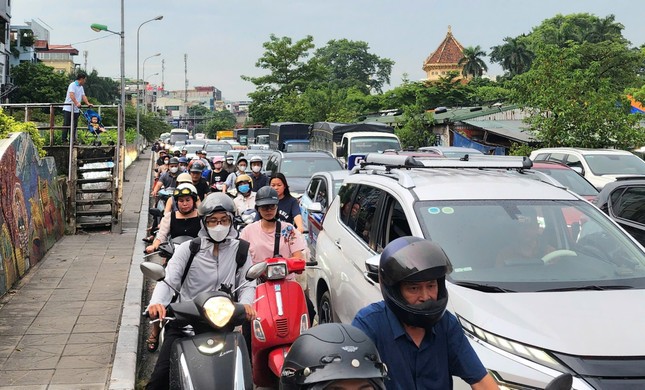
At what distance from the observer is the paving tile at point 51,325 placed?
721cm

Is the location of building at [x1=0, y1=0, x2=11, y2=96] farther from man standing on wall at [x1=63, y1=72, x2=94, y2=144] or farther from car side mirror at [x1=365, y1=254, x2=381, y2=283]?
car side mirror at [x1=365, y1=254, x2=381, y2=283]

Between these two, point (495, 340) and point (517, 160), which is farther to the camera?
point (517, 160)

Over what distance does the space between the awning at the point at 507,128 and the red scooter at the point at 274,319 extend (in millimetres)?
24593

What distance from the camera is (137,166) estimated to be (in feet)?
130

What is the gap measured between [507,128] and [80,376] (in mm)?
29376

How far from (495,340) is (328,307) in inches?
101

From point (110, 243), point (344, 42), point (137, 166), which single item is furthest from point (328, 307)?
point (344, 42)

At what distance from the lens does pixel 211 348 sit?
3646mm

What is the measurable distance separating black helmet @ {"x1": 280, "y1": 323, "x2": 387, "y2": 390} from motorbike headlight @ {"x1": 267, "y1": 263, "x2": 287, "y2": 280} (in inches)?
113

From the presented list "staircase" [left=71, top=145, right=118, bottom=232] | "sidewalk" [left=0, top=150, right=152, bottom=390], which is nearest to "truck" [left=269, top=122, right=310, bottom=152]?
"staircase" [left=71, top=145, right=118, bottom=232]

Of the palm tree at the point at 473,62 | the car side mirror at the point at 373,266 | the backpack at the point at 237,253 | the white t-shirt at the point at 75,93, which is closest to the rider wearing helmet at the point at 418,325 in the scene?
the car side mirror at the point at 373,266

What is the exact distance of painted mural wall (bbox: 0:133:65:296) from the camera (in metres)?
9.09

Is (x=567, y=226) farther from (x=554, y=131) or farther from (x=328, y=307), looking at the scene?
(x=554, y=131)

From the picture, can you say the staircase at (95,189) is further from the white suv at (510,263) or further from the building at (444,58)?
the building at (444,58)
